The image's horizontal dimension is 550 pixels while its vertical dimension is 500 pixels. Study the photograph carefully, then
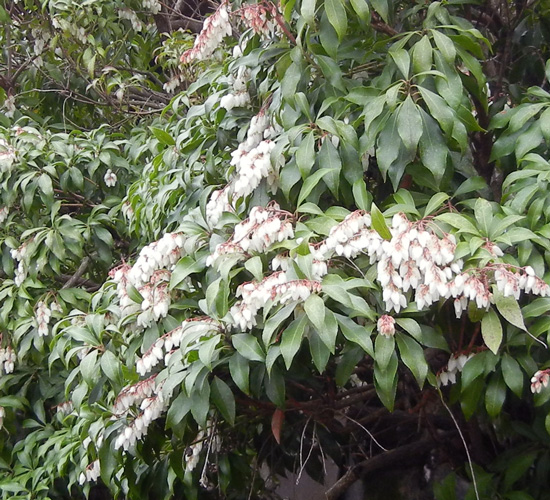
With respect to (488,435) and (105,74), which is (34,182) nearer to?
(105,74)

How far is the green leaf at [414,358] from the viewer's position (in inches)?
77.9

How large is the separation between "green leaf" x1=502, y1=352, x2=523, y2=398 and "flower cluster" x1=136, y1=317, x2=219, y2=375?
31.5 inches

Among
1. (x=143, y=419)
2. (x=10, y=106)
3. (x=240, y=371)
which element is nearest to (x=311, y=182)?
(x=240, y=371)

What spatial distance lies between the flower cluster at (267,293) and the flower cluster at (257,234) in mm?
111

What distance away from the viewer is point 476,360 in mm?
2129

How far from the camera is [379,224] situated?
1.89 m

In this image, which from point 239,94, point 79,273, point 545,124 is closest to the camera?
point 545,124

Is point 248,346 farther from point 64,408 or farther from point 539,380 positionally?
point 64,408

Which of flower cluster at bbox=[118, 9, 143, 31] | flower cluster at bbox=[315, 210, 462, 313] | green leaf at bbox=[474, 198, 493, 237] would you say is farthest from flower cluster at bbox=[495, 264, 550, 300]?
flower cluster at bbox=[118, 9, 143, 31]

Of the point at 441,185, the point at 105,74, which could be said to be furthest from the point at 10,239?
the point at 441,185

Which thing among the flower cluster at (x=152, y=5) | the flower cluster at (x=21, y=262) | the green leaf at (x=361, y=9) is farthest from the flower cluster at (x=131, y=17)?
the green leaf at (x=361, y=9)

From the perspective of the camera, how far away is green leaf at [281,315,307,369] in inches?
73.2

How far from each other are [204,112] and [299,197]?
906 millimetres

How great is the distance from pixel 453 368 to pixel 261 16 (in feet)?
3.94
